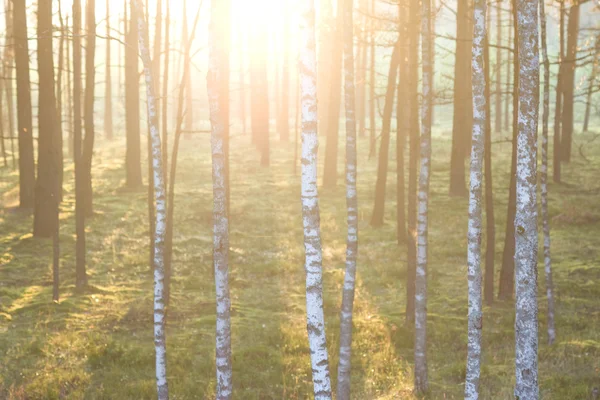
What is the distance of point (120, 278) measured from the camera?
1605 cm

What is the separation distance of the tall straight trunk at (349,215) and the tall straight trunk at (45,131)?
327 inches

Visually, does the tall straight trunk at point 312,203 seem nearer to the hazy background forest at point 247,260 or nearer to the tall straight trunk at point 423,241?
the hazy background forest at point 247,260

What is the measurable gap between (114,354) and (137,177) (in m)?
17.5

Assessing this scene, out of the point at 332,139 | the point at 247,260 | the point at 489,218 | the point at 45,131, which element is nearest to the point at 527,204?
the point at 489,218

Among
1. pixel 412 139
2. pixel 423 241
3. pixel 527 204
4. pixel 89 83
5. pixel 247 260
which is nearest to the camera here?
pixel 527 204

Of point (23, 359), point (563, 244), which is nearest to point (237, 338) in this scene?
point (23, 359)

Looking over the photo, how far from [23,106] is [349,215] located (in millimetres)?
14513

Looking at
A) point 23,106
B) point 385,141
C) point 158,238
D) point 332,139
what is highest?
point 23,106

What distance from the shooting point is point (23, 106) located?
65.6 ft

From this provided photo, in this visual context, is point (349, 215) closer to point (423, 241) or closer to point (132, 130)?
point (423, 241)

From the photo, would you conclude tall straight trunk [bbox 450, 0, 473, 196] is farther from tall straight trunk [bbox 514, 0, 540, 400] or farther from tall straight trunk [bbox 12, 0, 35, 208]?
tall straight trunk [bbox 514, 0, 540, 400]

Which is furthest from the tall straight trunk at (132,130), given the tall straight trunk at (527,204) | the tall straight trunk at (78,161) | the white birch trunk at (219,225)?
the tall straight trunk at (527,204)

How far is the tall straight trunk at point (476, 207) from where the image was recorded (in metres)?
8.17

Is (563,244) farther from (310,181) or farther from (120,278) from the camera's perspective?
(310,181)
